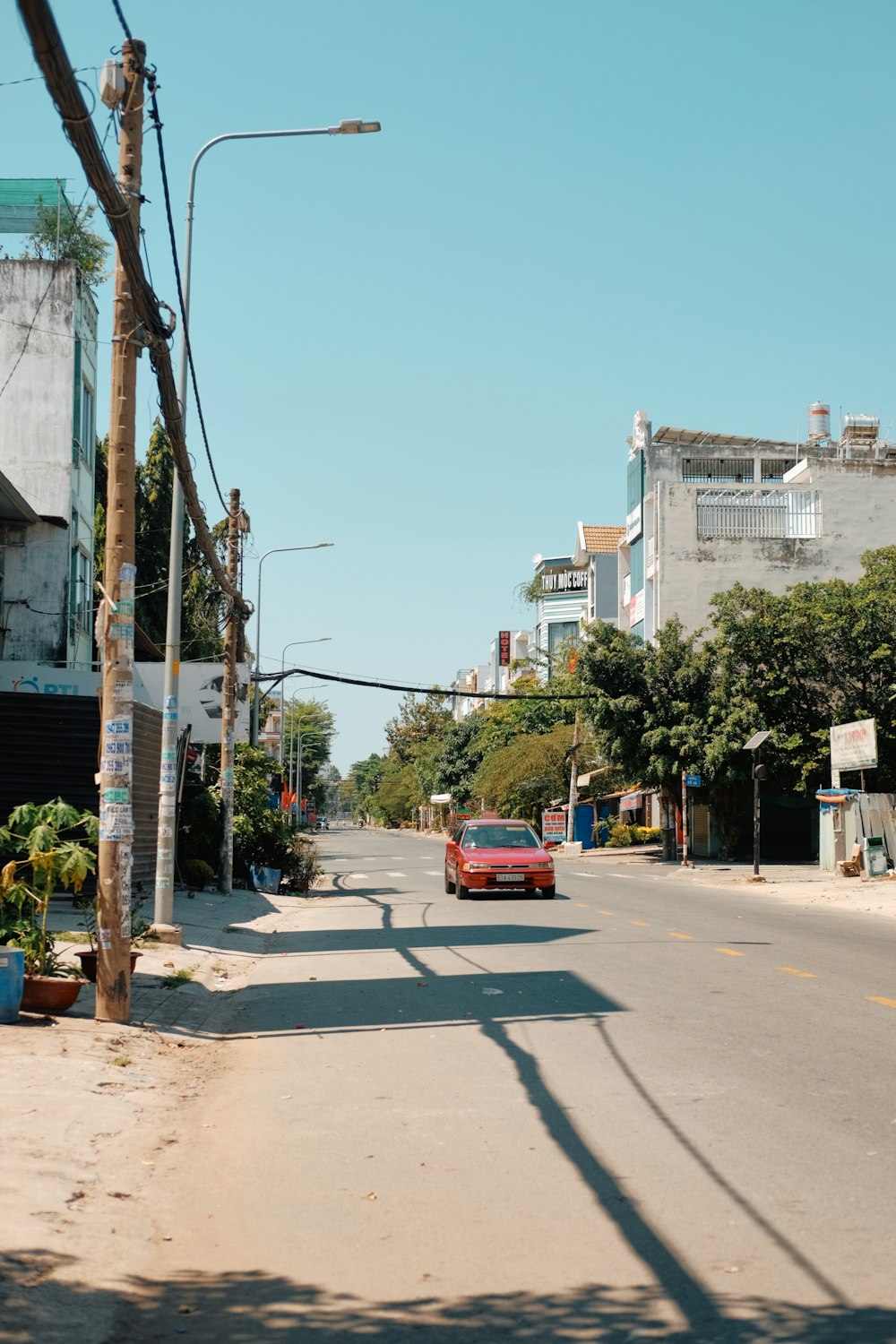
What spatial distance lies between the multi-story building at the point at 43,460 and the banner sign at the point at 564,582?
62.2 meters

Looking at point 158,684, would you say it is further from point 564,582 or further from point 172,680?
point 564,582

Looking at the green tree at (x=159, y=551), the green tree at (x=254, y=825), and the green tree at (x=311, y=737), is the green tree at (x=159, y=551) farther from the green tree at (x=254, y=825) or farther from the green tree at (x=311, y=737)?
the green tree at (x=311, y=737)

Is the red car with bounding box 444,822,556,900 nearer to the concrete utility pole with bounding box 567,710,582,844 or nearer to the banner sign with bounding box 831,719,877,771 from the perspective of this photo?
the banner sign with bounding box 831,719,877,771

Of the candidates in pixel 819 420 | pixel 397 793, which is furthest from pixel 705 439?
pixel 397 793

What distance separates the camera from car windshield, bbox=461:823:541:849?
94.1 feet

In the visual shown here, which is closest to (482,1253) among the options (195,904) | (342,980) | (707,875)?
(342,980)

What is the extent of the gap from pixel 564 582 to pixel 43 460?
2513 inches

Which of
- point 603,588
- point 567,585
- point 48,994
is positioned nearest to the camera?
point 48,994

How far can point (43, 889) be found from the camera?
11445 millimetres

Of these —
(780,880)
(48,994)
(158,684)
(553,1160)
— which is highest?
(158,684)

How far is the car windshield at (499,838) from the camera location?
2867 centimetres

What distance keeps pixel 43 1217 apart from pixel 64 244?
29.8 m

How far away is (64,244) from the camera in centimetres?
3181

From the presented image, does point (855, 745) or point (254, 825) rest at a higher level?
point (855, 745)
